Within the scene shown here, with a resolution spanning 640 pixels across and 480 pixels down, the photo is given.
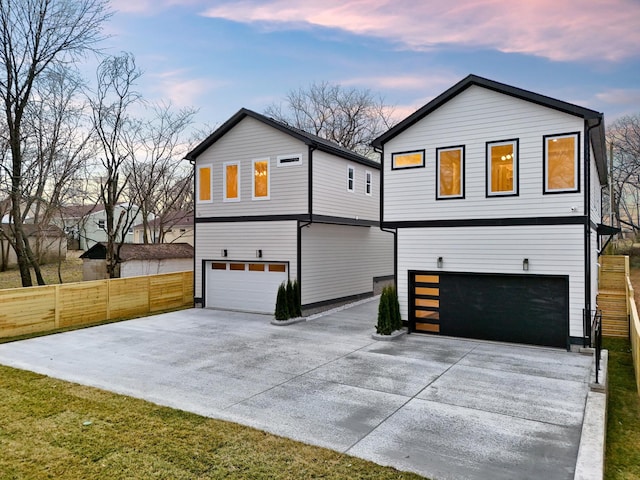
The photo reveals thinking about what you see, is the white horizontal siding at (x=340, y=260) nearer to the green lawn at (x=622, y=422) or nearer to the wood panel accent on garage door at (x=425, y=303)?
the wood panel accent on garage door at (x=425, y=303)

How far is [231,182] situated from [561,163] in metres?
10.6

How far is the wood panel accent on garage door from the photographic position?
11.7 m

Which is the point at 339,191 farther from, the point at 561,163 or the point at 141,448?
the point at 141,448

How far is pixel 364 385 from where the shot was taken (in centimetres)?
759

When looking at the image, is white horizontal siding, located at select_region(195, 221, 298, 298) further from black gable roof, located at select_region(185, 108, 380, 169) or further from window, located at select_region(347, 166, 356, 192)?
window, located at select_region(347, 166, 356, 192)

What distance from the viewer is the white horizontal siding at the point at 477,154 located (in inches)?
406

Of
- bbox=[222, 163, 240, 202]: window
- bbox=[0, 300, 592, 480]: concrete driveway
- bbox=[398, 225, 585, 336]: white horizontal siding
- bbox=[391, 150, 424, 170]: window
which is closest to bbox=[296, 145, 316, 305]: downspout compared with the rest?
bbox=[0, 300, 592, 480]: concrete driveway

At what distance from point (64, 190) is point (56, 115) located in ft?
11.3

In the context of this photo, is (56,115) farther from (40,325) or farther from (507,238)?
(507,238)

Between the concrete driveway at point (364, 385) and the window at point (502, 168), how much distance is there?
12.9 feet

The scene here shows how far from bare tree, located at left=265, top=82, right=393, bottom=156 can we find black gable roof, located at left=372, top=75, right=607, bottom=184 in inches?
948

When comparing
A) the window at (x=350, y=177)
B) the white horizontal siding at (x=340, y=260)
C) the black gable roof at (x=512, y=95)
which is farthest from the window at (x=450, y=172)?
the window at (x=350, y=177)

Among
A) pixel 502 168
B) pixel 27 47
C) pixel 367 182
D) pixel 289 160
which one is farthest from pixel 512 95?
pixel 27 47

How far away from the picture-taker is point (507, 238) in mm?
10734
